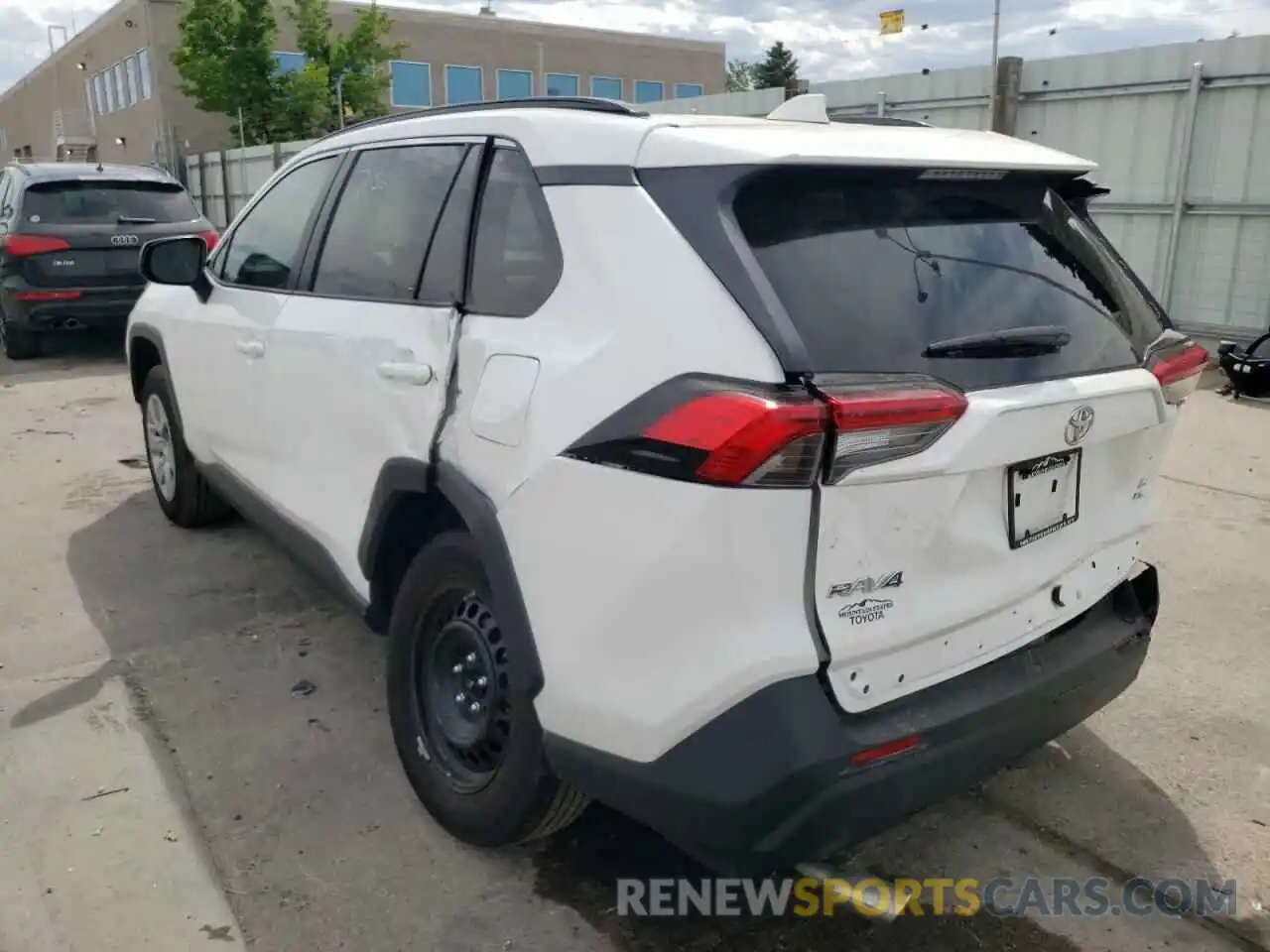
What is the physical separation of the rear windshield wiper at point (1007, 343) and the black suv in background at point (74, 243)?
8606mm

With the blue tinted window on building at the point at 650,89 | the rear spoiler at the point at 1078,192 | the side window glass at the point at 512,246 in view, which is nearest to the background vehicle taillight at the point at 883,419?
the side window glass at the point at 512,246

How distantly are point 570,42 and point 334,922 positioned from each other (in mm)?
44611

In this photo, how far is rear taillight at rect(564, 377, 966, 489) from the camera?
191 centimetres

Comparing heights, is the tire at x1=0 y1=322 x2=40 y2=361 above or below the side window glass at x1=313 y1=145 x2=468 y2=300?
below

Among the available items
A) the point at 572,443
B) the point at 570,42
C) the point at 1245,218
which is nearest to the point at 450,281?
the point at 572,443

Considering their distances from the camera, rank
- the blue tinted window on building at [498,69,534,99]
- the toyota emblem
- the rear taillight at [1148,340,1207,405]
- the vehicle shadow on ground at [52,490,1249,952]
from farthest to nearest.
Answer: the blue tinted window on building at [498,69,534,99] < the rear taillight at [1148,340,1207,405] < the vehicle shadow on ground at [52,490,1249,952] < the toyota emblem

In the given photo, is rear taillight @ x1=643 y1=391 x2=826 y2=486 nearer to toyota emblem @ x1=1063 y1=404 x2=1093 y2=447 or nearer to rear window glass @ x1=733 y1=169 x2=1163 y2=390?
rear window glass @ x1=733 y1=169 x2=1163 y2=390

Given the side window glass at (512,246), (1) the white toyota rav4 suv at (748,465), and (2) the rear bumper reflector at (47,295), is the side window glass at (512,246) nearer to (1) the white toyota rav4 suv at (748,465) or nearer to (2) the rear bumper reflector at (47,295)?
(1) the white toyota rav4 suv at (748,465)

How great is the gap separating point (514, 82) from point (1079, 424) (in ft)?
140

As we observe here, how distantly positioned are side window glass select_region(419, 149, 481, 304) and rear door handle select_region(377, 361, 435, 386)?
0.60ft

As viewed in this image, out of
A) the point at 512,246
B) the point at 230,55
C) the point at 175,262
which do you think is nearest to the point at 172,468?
the point at 175,262

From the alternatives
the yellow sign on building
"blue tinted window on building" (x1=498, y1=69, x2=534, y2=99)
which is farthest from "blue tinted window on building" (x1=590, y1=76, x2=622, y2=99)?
the yellow sign on building

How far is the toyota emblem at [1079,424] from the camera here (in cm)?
230

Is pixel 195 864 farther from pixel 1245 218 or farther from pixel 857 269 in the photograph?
pixel 1245 218
